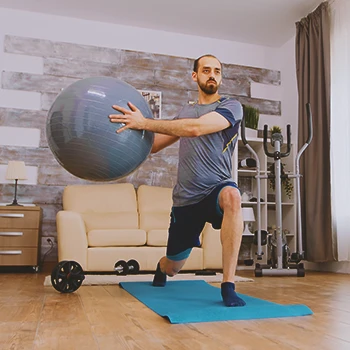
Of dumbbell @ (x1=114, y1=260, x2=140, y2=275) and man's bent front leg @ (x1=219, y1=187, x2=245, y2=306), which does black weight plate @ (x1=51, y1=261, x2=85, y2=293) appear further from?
man's bent front leg @ (x1=219, y1=187, x2=245, y2=306)

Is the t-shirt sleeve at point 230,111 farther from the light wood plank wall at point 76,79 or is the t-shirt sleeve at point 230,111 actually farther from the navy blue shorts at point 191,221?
the light wood plank wall at point 76,79

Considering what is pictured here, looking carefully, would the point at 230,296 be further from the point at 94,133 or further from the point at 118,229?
the point at 118,229

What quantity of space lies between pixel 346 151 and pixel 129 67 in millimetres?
2726

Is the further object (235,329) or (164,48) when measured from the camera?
(164,48)

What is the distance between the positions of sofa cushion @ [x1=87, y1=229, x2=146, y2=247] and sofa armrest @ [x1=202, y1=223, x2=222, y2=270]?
61cm

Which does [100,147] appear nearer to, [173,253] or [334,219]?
[173,253]

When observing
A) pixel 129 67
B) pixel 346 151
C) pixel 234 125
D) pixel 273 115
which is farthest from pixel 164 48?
Result: pixel 234 125

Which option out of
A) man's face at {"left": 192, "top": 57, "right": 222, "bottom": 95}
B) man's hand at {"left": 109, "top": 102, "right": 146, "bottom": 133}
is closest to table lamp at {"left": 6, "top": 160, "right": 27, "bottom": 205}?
man's face at {"left": 192, "top": 57, "right": 222, "bottom": 95}

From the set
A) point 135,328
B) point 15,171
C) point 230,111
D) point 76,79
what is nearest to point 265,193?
point 76,79

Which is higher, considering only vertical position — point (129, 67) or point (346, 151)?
point (129, 67)

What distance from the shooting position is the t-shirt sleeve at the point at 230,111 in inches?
91.5

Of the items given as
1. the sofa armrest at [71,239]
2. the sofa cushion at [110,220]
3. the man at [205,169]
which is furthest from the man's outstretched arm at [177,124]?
the sofa cushion at [110,220]

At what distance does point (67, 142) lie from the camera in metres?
2.07

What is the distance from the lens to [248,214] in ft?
16.9
